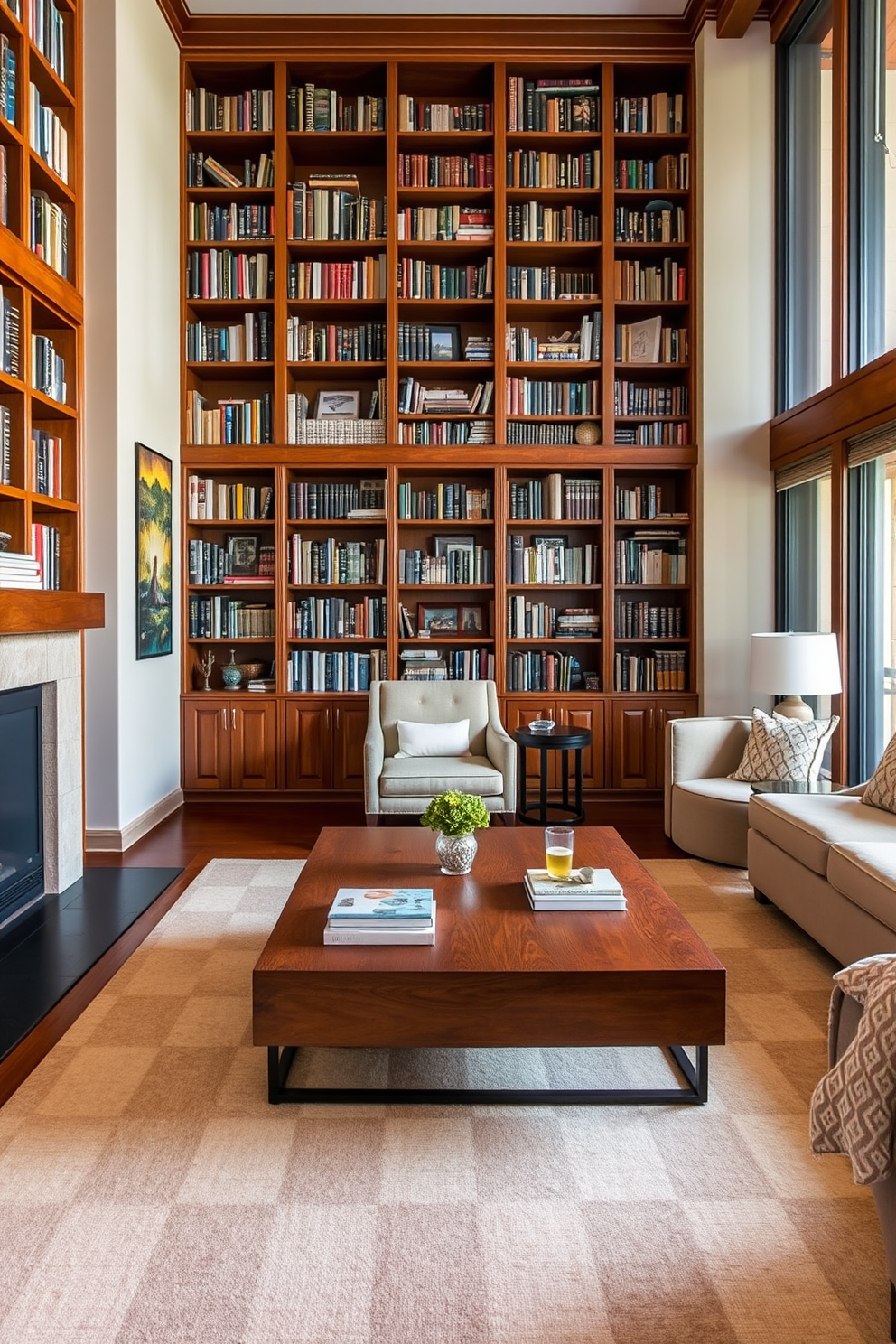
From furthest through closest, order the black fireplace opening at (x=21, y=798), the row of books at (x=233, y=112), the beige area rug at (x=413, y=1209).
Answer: the row of books at (x=233, y=112)
the black fireplace opening at (x=21, y=798)
the beige area rug at (x=413, y=1209)

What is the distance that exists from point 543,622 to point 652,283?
7.41ft

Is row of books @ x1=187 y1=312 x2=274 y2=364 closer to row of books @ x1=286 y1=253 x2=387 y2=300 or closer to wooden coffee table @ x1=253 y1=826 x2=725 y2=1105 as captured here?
row of books @ x1=286 y1=253 x2=387 y2=300

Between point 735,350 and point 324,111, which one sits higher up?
point 324,111

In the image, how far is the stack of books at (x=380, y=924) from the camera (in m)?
2.24

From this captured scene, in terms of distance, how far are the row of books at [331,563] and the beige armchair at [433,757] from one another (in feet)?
2.97

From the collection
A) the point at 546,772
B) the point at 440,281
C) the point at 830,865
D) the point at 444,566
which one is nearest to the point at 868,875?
the point at 830,865

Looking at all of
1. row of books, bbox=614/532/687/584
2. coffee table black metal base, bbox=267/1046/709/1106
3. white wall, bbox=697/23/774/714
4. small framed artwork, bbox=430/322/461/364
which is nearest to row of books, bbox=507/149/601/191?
white wall, bbox=697/23/774/714

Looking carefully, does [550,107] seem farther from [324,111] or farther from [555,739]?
[555,739]

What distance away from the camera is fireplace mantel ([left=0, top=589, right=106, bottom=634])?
3.05 metres

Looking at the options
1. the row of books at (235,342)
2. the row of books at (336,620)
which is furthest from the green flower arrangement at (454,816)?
the row of books at (235,342)

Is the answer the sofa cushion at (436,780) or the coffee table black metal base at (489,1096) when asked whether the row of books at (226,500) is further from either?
the coffee table black metal base at (489,1096)

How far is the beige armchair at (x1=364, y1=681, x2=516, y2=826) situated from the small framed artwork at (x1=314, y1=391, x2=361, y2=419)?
6.31 ft

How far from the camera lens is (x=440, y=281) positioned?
5.65 meters

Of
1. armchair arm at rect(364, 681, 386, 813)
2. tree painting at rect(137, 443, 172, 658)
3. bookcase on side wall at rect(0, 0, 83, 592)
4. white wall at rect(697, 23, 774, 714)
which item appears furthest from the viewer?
white wall at rect(697, 23, 774, 714)
